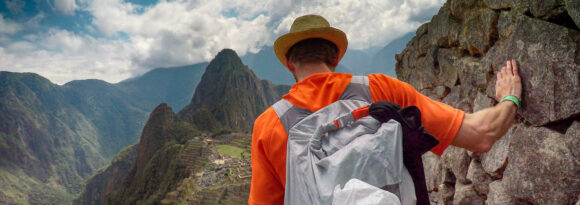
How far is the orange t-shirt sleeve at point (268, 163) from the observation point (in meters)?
2.01

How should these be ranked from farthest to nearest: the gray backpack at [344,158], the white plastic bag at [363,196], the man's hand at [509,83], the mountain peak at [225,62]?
1. the mountain peak at [225,62]
2. the man's hand at [509,83]
3. the gray backpack at [344,158]
4. the white plastic bag at [363,196]

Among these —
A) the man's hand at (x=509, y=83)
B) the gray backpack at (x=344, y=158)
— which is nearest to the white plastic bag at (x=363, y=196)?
the gray backpack at (x=344, y=158)

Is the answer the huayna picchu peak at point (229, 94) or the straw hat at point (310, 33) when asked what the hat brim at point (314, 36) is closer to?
the straw hat at point (310, 33)

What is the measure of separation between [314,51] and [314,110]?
608 millimetres

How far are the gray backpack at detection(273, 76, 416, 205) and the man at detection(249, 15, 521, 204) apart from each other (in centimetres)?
16

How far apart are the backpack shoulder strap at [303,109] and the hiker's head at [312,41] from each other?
41cm

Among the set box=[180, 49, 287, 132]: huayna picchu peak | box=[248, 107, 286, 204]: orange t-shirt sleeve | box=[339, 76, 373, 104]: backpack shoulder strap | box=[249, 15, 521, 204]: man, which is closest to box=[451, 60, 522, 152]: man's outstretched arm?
box=[249, 15, 521, 204]: man

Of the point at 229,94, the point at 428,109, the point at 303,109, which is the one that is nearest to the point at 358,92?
the point at 303,109

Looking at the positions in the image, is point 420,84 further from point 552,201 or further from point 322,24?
point 322,24

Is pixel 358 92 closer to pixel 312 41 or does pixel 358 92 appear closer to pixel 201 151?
pixel 312 41

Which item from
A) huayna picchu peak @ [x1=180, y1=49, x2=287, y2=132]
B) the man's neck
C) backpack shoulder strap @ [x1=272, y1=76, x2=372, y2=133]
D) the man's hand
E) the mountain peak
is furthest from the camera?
the mountain peak

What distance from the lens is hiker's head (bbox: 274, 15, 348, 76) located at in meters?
2.34

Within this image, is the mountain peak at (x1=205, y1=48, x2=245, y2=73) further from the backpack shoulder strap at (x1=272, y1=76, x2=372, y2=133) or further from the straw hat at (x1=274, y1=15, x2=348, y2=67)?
the backpack shoulder strap at (x1=272, y1=76, x2=372, y2=133)

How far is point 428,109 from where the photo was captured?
205cm
